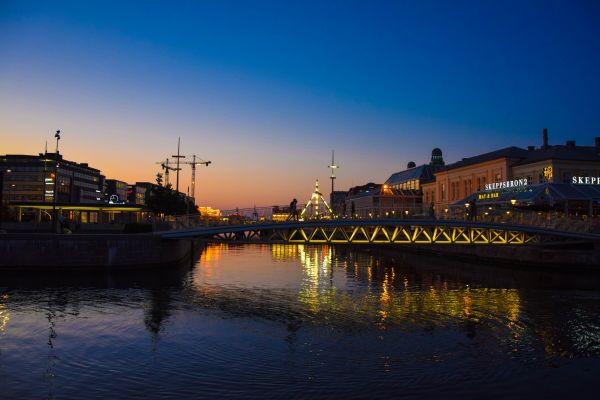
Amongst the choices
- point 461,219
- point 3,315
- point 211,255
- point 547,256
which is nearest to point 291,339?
point 3,315

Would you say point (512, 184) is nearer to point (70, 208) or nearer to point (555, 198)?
point (555, 198)

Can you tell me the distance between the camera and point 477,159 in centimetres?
9081

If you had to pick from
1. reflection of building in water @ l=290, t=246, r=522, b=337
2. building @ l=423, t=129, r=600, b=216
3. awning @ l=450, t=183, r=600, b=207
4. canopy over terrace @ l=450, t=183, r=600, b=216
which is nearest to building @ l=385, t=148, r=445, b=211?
building @ l=423, t=129, r=600, b=216

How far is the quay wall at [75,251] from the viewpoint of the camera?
4447 centimetres

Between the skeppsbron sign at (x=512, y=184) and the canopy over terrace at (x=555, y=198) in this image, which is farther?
the skeppsbron sign at (x=512, y=184)

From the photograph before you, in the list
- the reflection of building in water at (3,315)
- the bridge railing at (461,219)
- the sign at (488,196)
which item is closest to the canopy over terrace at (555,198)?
the sign at (488,196)

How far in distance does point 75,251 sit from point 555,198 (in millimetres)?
51613

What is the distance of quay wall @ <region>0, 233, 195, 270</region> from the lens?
44469 mm

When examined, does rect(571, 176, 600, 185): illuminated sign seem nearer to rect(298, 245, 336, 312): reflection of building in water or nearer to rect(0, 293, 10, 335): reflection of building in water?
rect(298, 245, 336, 312): reflection of building in water

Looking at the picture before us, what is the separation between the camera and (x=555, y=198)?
60281 millimetres

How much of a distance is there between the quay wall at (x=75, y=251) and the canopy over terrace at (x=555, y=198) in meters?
36.6

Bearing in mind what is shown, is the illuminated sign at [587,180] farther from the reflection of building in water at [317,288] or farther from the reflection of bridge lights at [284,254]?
the reflection of bridge lights at [284,254]

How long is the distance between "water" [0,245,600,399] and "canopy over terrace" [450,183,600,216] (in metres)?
20.3

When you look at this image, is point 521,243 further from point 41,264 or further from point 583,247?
point 41,264
